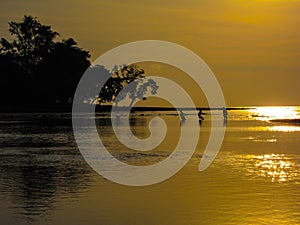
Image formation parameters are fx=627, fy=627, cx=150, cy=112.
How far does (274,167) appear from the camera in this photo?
3039 centimetres

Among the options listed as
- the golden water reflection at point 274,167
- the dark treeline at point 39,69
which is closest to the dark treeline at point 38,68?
the dark treeline at point 39,69

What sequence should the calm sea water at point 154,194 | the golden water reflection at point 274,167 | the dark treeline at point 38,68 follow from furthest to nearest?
the dark treeline at point 38,68, the golden water reflection at point 274,167, the calm sea water at point 154,194

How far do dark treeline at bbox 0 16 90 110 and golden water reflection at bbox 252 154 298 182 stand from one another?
10087 cm

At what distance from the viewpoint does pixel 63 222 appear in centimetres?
1692

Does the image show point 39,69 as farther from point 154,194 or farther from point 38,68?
point 154,194

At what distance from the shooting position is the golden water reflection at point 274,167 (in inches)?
1048

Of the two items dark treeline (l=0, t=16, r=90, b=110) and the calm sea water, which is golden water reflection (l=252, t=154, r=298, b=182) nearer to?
the calm sea water

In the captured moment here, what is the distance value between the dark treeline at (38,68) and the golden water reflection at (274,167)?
331 ft

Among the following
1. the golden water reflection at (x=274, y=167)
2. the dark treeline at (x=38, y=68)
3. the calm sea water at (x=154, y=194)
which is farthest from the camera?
the dark treeline at (x=38, y=68)

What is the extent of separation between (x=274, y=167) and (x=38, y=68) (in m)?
116

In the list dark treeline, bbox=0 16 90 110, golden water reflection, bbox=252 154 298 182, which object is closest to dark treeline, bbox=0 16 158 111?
dark treeline, bbox=0 16 90 110

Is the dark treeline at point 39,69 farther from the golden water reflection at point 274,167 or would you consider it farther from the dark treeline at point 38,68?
the golden water reflection at point 274,167

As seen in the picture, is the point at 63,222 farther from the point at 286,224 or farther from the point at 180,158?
the point at 180,158

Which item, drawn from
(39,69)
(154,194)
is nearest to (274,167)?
(154,194)
